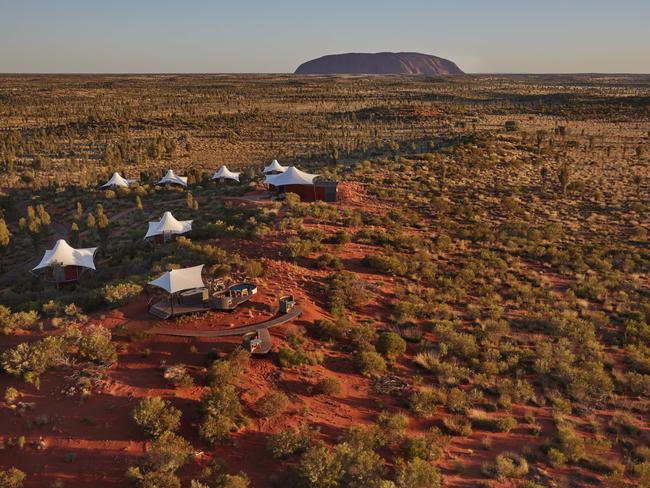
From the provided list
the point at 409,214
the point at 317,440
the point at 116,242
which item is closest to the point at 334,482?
the point at 317,440

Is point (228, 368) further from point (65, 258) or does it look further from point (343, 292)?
point (65, 258)

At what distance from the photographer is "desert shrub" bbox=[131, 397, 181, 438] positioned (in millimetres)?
10742

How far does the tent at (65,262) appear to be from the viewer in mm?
23328

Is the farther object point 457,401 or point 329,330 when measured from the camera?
point 329,330

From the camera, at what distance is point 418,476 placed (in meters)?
9.96

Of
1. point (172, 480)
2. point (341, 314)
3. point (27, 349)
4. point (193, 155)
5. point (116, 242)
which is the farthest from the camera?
point (193, 155)

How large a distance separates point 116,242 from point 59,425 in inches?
788

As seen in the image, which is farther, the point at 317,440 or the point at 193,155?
the point at 193,155

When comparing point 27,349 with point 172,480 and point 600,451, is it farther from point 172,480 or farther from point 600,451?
point 600,451

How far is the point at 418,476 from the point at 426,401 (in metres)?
3.03

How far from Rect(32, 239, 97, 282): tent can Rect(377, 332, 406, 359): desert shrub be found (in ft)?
53.5

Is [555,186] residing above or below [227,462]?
above

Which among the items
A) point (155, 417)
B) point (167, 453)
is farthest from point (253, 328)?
point (167, 453)

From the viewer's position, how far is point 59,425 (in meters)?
11.1
